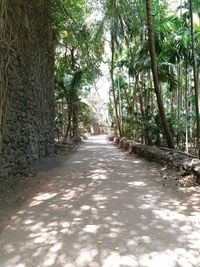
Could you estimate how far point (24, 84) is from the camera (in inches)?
384

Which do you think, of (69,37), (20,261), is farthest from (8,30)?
(69,37)

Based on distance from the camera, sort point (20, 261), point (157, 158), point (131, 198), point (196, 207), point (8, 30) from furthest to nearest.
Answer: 1. point (157, 158)
2. point (8, 30)
3. point (131, 198)
4. point (196, 207)
5. point (20, 261)

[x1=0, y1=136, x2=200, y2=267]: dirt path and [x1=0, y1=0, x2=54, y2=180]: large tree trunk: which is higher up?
[x1=0, y1=0, x2=54, y2=180]: large tree trunk

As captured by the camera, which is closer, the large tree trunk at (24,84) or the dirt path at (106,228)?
the dirt path at (106,228)

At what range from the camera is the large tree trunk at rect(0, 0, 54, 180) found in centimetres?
803

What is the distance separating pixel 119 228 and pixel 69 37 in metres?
16.6

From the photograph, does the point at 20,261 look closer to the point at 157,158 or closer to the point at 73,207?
the point at 73,207

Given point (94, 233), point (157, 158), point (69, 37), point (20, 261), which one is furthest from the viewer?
point (69, 37)

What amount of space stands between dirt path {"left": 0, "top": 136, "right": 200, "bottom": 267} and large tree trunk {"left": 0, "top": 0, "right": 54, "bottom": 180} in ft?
5.77

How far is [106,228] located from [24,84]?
20.0 ft

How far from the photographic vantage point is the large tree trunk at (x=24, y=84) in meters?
8.03

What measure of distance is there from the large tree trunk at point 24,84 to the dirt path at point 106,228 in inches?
69.3

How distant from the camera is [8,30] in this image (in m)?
8.41

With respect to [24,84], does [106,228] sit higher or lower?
lower
